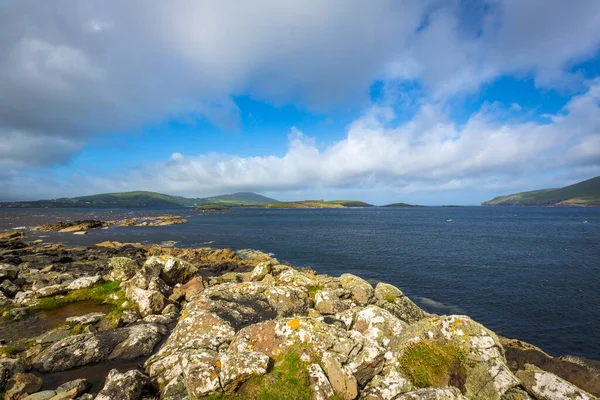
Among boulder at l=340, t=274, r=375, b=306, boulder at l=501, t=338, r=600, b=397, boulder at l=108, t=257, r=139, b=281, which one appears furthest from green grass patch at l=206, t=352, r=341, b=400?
boulder at l=108, t=257, r=139, b=281

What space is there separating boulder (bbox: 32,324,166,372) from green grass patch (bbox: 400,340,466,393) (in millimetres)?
11806

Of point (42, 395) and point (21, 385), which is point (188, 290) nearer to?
point (21, 385)

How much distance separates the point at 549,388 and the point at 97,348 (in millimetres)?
17922

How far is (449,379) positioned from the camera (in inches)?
351

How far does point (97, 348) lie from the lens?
12961mm

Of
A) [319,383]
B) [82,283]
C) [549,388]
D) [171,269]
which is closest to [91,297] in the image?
[82,283]

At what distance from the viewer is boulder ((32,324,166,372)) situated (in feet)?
40.1

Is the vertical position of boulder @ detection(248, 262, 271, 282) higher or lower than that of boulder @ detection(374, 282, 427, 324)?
higher

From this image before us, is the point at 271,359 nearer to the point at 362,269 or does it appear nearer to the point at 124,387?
the point at 124,387

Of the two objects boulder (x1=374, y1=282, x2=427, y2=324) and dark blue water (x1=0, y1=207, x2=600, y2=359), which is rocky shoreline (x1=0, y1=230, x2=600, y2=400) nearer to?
boulder (x1=374, y1=282, x2=427, y2=324)

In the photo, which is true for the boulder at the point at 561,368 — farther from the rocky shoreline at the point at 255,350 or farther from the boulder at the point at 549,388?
the boulder at the point at 549,388

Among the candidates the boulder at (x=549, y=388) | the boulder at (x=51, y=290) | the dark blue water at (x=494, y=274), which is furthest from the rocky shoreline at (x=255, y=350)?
the dark blue water at (x=494, y=274)

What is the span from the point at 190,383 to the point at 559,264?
2243 inches

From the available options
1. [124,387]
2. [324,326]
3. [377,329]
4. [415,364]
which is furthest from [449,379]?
[124,387]
